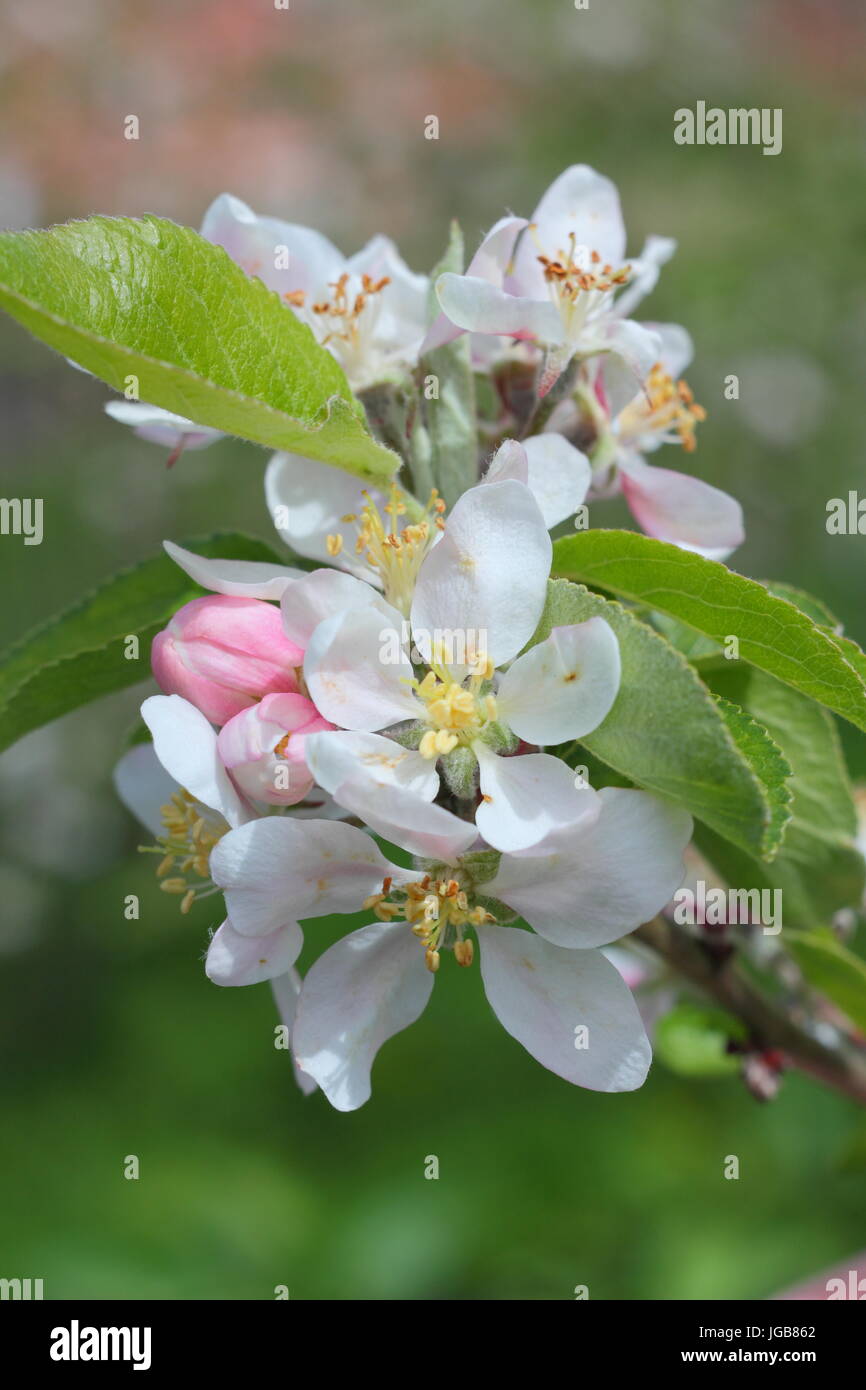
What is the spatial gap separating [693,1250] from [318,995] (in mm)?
2447

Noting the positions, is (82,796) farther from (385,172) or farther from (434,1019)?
(385,172)

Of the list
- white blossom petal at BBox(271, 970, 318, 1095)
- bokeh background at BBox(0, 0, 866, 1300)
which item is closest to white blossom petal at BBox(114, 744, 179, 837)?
white blossom petal at BBox(271, 970, 318, 1095)

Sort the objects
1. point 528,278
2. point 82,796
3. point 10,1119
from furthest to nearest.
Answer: point 82,796, point 10,1119, point 528,278

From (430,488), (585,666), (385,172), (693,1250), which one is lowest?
(693,1250)

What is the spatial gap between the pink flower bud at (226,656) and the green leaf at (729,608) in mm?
212

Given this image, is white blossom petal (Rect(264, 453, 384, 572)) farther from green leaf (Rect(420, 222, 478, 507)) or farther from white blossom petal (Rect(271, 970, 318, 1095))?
white blossom petal (Rect(271, 970, 318, 1095))

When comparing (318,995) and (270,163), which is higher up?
(270,163)

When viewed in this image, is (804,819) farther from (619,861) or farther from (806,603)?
(619,861)

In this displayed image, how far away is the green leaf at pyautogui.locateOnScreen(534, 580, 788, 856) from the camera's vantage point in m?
0.66

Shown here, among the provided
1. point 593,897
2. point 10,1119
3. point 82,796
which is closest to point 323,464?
point 593,897

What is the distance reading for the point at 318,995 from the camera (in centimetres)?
80

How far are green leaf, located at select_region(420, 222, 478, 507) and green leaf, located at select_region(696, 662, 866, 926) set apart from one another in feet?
0.80

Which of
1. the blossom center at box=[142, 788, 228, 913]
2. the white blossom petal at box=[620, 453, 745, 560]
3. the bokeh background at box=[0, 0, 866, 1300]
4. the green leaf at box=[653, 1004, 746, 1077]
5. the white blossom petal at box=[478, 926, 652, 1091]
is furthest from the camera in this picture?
the bokeh background at box=[0, 0, 866, 1300]

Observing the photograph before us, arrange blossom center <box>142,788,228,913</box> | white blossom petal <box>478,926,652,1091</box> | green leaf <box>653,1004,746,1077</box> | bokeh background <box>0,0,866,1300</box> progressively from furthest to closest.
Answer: bokeh background <box>0,0,866,1300</box>
green leaf <box>653,1004,746,1077</box>
blossom center <box>142,788,228,913</box>
white blossom petal <box>478,926,652,1091</box>
